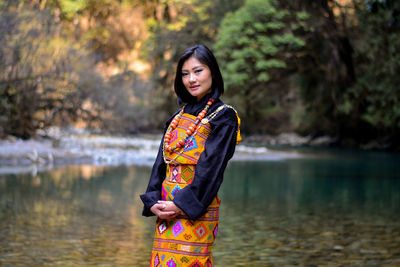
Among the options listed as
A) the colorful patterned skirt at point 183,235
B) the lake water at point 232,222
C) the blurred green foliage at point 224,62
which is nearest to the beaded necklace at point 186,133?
the colorful patterned skirt at point 183,235

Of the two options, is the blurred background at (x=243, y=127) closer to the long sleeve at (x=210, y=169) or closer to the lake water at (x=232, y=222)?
the lake water at (x=232, y=222)

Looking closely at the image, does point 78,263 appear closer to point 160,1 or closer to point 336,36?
point 336,36

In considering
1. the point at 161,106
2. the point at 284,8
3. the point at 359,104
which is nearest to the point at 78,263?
the point at 284,8

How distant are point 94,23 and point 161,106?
7.66 metres

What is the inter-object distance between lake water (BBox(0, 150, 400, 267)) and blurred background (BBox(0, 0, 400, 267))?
0.02m

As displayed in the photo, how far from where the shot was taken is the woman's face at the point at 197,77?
3184 millimetres

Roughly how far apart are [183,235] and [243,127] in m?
42.5

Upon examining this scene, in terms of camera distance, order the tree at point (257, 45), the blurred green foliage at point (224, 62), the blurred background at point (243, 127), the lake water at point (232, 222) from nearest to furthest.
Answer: the lake water at point (232, 222) < the blurred background at point (243, 127) < the blurred green foliage at point (224, 62) < the tree at point (257, 45)

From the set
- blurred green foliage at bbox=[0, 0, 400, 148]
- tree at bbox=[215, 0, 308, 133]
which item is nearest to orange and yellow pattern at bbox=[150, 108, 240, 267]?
blurred green foliage at bbox=[0, 0, 400, 148]

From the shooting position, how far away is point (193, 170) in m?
3.04

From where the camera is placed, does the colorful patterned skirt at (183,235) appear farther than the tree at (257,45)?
Answer: No

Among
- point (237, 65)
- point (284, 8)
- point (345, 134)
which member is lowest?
point (345, 134)

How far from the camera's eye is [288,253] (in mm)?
5695

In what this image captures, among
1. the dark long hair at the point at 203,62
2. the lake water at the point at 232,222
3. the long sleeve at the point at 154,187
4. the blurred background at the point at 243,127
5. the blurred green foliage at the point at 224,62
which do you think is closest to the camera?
the long sleeve at the point at 154,187
